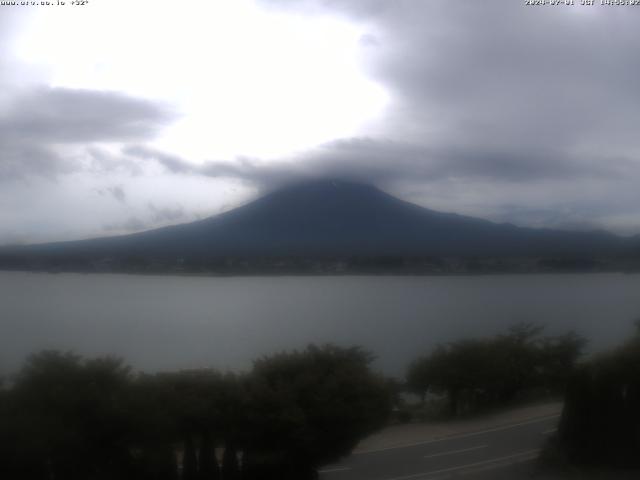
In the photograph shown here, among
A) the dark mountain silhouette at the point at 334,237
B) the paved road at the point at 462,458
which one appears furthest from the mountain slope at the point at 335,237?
the paved road at the point at 462,458

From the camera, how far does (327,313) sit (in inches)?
467

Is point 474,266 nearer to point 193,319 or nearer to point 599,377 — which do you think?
point 599,377

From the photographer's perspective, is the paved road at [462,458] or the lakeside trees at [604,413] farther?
the lakeside trees at [604,413]

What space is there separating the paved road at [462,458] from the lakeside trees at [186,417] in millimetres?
419

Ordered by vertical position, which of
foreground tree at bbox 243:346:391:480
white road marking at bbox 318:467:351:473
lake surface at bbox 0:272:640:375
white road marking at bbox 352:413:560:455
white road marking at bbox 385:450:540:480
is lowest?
white road marking at bbox 385:450:540:480

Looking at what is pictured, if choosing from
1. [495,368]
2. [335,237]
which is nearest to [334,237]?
[335,237]

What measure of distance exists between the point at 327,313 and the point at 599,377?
14.9 feet

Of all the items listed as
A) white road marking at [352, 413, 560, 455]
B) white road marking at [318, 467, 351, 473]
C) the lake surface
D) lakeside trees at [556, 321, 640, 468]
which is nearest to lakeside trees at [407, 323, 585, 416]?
the lake surface

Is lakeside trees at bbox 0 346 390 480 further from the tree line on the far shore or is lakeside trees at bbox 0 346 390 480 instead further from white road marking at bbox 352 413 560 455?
white road marking at bbox 352 413 560 455

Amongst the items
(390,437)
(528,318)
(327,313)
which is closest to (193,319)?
(327,313)

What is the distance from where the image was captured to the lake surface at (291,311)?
952 cm

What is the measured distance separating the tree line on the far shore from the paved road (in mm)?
323

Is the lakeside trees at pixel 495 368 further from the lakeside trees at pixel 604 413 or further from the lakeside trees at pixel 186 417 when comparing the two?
the lakeside trees at pixel 186 417

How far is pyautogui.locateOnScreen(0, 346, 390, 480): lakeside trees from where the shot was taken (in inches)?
298
